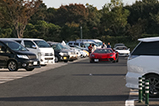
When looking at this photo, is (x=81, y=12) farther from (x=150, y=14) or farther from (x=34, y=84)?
(x=34, y=84)

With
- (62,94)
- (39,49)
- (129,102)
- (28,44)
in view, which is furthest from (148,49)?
A: (28,44)

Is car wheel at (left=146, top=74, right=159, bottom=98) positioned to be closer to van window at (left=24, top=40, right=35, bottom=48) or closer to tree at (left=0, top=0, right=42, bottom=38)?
van window at (left=24, top=40, right=35, bottom=48)

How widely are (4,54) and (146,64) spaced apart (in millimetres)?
11675

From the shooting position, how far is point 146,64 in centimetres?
1023

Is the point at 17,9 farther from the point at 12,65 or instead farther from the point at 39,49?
the point at 12,65

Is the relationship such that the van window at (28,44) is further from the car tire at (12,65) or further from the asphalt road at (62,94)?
the asphalt road at (62,94)

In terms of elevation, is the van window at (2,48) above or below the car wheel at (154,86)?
above

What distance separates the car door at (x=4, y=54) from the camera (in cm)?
2003

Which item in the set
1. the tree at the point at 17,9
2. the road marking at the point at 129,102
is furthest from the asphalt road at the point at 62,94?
the tree at the point at 17,9

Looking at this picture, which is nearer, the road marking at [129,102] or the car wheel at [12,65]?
the road marking at [129,102]

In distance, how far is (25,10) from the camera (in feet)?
160

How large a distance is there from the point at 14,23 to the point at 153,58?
134ft

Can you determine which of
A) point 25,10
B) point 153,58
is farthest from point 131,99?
point 25,10

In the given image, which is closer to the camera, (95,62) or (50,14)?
(95,62)
